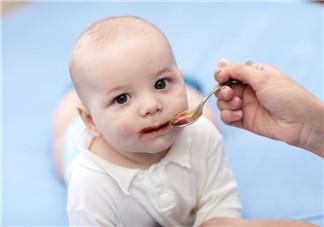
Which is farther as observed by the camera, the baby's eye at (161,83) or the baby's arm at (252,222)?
the baby's arm at (252,222)

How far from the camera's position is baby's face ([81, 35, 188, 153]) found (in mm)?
853

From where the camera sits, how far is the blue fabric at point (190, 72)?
126 centimetres

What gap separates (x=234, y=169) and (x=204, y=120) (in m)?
0.29

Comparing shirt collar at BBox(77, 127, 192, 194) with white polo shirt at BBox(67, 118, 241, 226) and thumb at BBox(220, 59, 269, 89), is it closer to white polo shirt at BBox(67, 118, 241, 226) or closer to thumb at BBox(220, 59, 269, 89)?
white polo shirt at BBox(67, 118, 241, 226)

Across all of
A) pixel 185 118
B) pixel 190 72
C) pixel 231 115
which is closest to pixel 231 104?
pixel 231 115

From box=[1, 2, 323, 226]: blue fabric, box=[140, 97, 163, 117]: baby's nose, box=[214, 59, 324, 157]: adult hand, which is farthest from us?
box=[1, 2, 323, 226]: blue fabric

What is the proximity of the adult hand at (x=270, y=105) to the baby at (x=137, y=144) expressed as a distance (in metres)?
0.11

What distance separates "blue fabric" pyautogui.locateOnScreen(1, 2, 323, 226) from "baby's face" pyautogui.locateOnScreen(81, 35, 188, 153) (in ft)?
1.52

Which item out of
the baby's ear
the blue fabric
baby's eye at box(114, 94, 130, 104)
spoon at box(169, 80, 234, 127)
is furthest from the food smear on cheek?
the blue fabric

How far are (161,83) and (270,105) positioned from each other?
266 mm

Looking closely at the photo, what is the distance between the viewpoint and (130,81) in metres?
0.85

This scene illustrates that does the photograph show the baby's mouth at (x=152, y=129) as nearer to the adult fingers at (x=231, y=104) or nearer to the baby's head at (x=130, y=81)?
the baby's head at (x=130, y=81)

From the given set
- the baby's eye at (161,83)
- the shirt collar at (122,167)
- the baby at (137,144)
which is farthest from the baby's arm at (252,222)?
the baby's eye at (161,83)

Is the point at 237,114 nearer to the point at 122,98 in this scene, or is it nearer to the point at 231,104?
the point at 231,104
